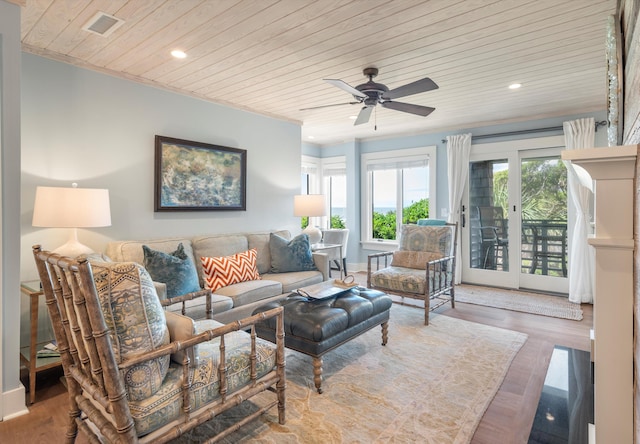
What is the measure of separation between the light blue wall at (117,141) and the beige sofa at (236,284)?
24 cm

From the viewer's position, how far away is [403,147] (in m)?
6.02

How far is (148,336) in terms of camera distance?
1.40 metres

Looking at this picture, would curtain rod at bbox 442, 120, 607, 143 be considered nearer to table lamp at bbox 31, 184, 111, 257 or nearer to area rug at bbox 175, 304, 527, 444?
area rug at bbox 175, 304, 527, 444

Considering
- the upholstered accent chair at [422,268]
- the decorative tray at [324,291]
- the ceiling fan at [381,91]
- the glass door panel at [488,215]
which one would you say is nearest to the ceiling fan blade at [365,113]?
the ceiling fan at [381,91]

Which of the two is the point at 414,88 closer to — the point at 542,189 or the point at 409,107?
the point at 409,107

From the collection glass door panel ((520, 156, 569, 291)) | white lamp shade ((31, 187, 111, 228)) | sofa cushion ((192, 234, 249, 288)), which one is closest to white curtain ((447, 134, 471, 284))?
glass door panel ((520, 156, 569, 291))

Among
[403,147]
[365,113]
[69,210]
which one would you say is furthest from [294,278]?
[403,147]

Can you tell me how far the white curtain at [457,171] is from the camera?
17.3 feet

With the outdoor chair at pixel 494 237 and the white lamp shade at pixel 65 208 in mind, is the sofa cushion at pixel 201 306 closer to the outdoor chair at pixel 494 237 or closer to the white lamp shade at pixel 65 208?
the white lamp shade at pixel 65 208

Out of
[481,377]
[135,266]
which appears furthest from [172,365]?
[481,377]

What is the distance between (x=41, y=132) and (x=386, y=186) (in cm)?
498

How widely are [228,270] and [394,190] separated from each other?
147 inches

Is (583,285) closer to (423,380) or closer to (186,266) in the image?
(423,380)

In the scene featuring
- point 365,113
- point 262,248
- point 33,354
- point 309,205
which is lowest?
point 33,354
